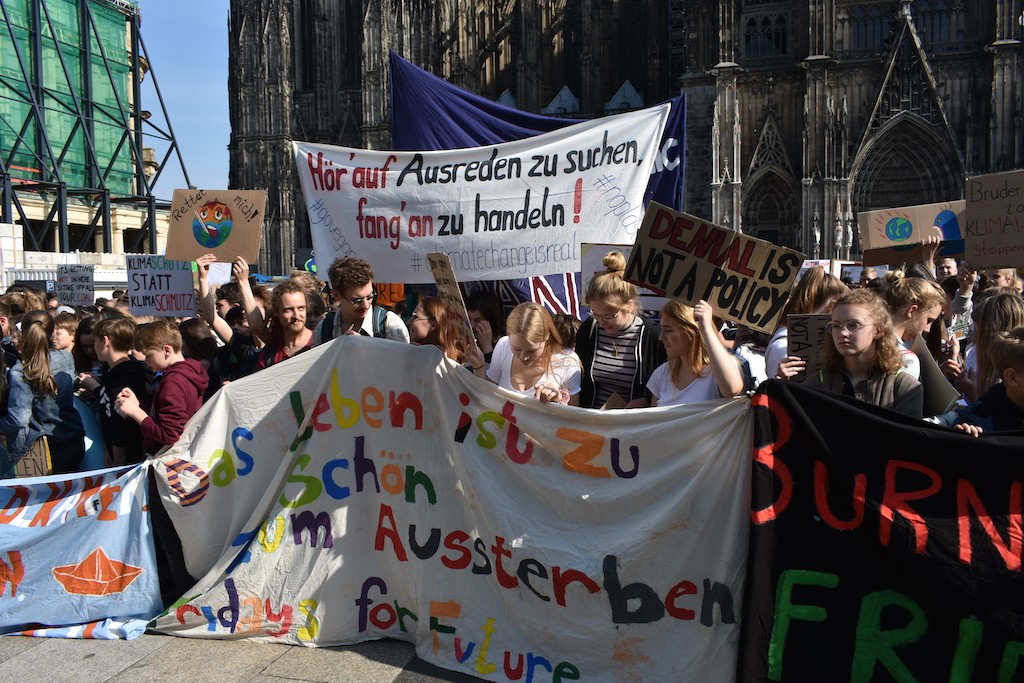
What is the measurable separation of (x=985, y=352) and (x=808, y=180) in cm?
2699

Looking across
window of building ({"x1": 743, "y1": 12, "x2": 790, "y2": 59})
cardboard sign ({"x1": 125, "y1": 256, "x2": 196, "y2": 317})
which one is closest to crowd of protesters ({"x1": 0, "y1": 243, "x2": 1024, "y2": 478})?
cardboard sign ({"x1": 125, "y1": 256, "x2": 196, "y2": 317})

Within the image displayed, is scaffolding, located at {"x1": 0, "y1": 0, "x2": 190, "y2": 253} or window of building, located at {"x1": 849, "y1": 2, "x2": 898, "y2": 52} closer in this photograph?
window of building, located at {"x1": 849, "y1": 2, "x2": 898, "y2": 52}

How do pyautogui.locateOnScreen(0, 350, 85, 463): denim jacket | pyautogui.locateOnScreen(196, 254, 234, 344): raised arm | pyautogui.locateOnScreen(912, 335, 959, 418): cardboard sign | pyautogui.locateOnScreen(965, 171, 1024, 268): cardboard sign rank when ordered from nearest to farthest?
pyautogui.locateOnScreen(912, 335, 959, 418): cardboard sign, pyautogui.locateOnScreen(0, 350, 85, 463): denim jacket, pyautogui.locateOnScreen(196, 254, 234, 344): raised arm, pyautogui.locateOnScreen(965, 171, 1024, 268): cardboard sign

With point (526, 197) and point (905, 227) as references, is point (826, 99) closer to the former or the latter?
point (905, 227)

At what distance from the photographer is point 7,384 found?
18.5ft

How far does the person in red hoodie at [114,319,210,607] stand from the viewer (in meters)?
4.82

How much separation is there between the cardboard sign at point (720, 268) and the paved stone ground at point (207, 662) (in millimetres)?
1970

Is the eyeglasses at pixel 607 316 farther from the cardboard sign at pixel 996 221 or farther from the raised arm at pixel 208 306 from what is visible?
the cardboard sign at pixel 996 221

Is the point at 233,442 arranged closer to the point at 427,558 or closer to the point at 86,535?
the point at 86,535

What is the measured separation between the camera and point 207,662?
14.0 ft

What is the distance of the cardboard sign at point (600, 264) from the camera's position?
19.0 ft

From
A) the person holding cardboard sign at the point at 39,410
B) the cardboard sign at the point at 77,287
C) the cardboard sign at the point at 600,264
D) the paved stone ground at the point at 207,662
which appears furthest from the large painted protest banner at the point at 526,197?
the cardboard sign at the point at 77,287

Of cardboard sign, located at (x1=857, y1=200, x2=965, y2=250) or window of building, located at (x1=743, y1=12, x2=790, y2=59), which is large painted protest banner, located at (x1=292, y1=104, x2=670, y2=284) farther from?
window of building, located at (x1=743, y1=12, x2=790, y2=59)

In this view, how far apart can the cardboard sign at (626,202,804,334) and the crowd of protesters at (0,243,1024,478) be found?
131 mm
